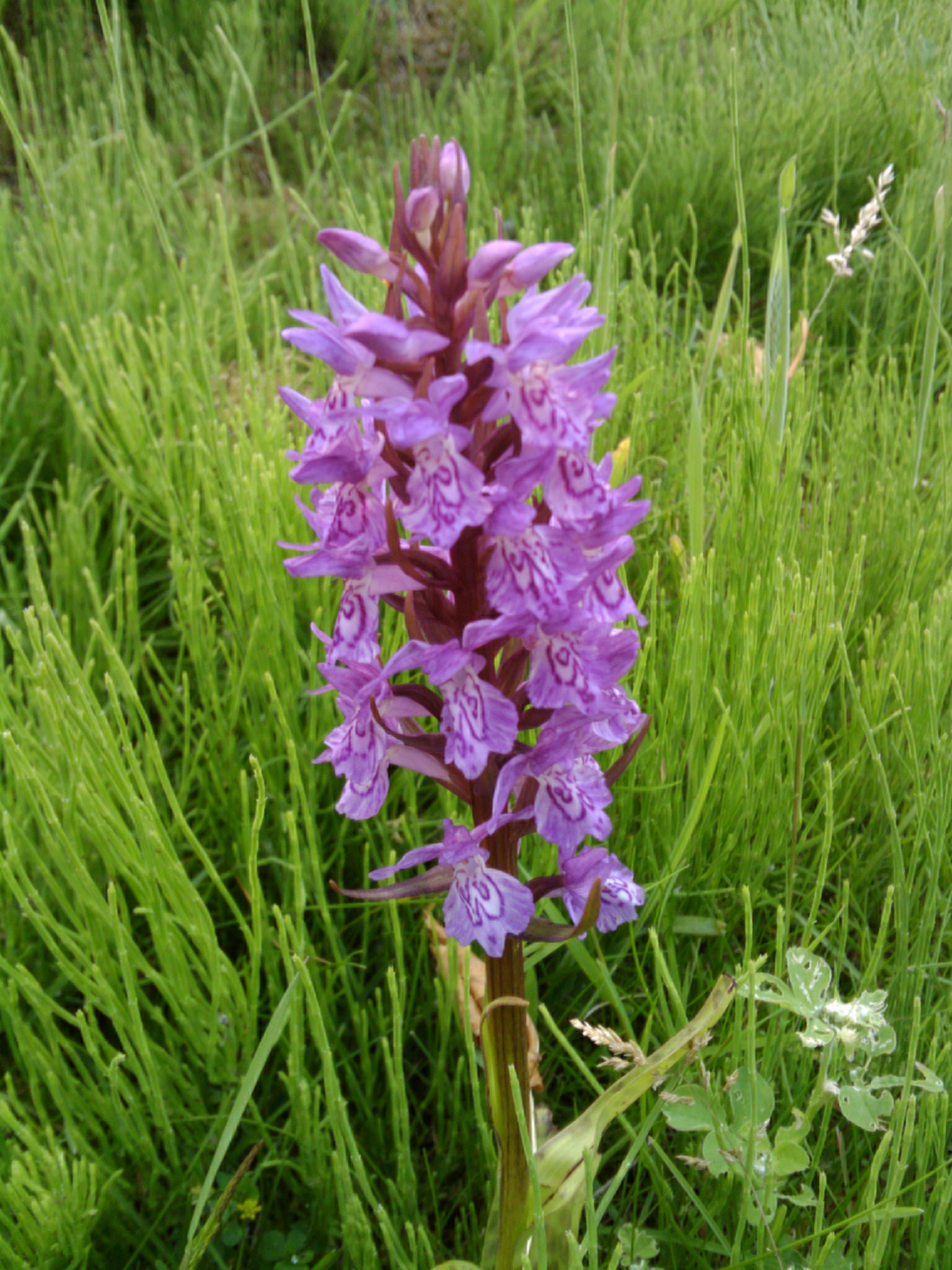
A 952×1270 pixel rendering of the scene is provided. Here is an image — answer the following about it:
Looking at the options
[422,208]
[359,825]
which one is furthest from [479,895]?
[359,825]

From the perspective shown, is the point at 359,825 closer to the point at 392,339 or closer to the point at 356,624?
the point at 356,624

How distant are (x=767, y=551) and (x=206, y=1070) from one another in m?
1.09

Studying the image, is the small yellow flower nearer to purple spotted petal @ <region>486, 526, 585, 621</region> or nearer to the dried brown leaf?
the dried brown leaf

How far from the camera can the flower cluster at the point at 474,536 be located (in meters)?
0.78

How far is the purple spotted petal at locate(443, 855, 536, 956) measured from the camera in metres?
0.87

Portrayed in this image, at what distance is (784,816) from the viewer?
136 centimetres

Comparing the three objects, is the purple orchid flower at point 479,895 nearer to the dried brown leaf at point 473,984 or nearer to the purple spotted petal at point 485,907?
the purple spotted petal at point 485,907

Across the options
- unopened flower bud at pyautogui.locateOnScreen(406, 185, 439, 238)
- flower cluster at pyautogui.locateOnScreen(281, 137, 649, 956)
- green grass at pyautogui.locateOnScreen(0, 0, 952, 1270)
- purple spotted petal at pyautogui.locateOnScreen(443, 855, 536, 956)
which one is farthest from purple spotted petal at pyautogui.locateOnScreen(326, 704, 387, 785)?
unopened flower bud at pyautogui.locateOnScreen(406, 185, 439, 238)

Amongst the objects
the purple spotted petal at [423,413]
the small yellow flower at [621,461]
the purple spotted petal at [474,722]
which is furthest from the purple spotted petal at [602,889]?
the small yellow flower at [621,461]

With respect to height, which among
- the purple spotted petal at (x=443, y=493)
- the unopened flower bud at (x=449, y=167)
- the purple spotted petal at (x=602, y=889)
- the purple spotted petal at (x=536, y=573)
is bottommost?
the purple spotted petal at (x=602, y=889)

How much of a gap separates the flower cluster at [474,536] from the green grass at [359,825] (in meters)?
0.23

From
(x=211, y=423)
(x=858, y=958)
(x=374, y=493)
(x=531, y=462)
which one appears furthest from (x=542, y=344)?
(x=211, y=423)

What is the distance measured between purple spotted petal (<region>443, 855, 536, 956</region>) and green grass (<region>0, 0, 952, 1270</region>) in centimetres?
21

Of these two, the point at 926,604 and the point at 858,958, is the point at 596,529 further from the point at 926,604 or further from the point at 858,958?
the point at 926,604
